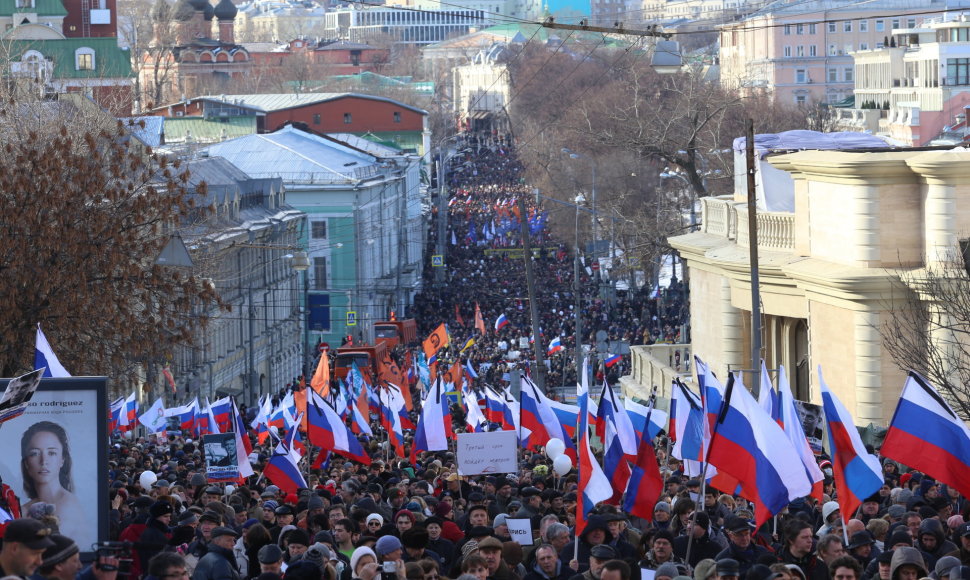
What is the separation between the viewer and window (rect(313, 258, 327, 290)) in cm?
7062

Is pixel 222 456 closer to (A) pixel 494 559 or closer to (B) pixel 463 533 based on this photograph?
(B) pixel 463 533

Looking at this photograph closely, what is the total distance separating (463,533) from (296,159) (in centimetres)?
5939

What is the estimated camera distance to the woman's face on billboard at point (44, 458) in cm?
1353

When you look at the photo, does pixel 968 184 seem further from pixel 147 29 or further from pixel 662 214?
pixel 147 29

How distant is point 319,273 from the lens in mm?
70938

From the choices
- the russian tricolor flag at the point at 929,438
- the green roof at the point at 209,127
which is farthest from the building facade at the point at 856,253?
the green roof at the point at 209,127

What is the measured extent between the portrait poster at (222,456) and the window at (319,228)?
50.9m

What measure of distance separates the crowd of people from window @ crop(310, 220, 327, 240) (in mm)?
47697

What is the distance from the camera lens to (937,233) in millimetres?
29078

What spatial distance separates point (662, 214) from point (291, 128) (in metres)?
23.5

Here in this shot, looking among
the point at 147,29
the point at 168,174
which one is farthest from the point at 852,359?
the point at 147,29

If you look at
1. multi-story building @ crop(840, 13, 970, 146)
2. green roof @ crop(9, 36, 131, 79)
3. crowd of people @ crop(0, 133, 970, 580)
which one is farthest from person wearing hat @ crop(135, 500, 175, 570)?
multi-story building @ crop(840, 13, 970, 146)

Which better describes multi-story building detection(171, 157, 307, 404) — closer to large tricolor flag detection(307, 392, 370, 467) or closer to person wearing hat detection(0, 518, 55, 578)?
large tricolor flag detection(307, 392, 370, 467)

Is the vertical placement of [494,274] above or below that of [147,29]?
below
